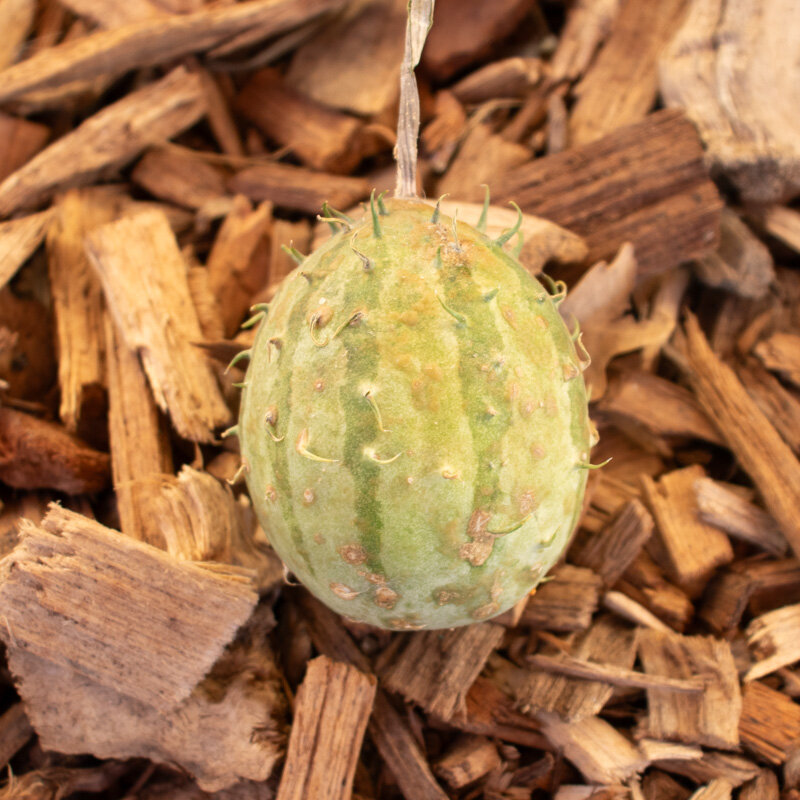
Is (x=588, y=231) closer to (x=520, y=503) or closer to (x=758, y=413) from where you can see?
(x=758, y=413)

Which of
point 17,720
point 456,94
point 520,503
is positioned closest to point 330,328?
point 520,503

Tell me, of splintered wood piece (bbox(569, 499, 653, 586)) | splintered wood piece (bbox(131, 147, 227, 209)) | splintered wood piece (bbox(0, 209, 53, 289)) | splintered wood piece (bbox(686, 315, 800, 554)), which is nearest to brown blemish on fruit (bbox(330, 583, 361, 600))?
splintered wood piece (bbox(569, 499, 653, 586))

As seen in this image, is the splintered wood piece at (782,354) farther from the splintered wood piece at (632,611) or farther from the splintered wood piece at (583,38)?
the splintered wood piece at (583,38)

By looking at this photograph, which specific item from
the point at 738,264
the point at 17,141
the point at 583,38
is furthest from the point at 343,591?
the point at 583,38

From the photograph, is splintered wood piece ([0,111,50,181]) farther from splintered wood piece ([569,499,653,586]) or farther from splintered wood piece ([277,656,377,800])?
splintered wood piece ([569,499,653,586])

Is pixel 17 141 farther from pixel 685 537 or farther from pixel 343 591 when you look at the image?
pixel 685 537

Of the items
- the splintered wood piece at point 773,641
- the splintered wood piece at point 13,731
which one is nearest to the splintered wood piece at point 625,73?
the splintered wood piece at point 773,641

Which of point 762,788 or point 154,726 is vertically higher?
point 154,726
